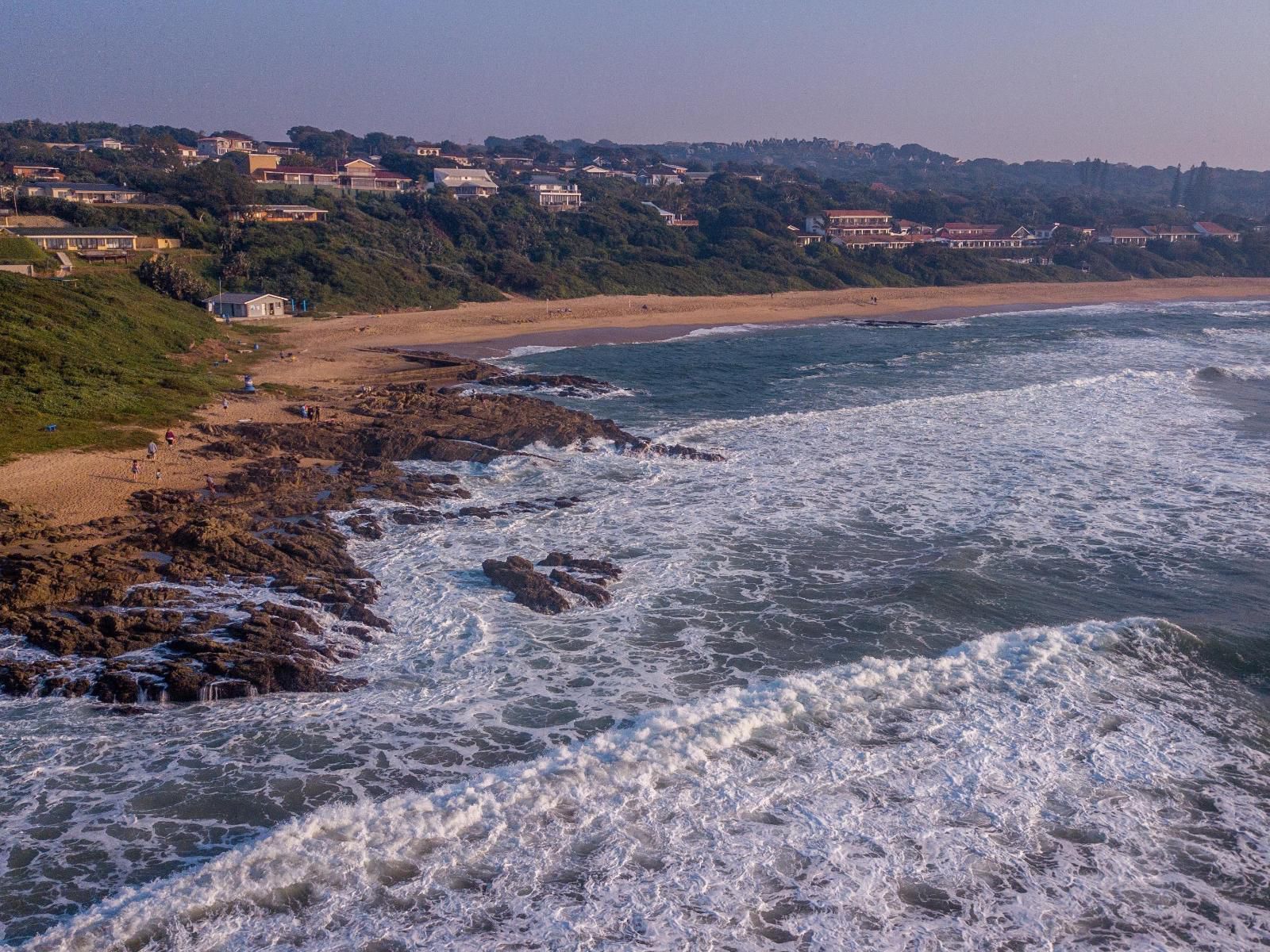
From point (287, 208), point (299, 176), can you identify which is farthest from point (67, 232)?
point (299, 176)

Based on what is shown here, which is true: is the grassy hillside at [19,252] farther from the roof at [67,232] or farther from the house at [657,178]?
the house at [657,178]

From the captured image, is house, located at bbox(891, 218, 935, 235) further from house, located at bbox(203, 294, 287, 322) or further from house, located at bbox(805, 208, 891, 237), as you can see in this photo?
house, located at bbox(203, 294, 287, 322)

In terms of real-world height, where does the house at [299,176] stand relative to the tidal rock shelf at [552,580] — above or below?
above

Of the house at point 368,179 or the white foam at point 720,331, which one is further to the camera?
the house at point 368,179

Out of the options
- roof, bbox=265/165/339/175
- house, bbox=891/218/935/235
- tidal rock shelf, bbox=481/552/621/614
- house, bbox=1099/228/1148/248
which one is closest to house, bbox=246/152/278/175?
roof, bbox=265/165/339/175

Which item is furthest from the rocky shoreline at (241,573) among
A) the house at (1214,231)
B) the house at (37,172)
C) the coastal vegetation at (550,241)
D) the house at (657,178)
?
the house at (657,178)

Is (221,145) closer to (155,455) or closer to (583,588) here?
(155,455)
